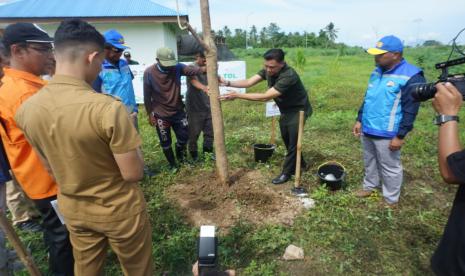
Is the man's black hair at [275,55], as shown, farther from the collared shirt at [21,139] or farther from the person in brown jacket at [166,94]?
the collared shirt at [21,139]

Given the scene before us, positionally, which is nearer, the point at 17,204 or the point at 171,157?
the point at 17,204

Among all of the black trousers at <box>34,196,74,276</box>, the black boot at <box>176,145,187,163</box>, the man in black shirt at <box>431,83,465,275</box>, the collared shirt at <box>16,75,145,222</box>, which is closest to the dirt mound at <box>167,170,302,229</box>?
the black boot at <box>176,145,187,163</box>

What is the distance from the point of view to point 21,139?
210 centimetres

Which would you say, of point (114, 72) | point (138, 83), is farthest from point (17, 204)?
point (138, 83)

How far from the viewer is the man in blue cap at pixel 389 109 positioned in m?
3.11

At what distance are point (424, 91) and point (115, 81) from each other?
3.58 meters

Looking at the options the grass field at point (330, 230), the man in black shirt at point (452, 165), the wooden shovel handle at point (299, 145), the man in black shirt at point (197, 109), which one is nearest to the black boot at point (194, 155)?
the man in black shirt at point (197, 109)

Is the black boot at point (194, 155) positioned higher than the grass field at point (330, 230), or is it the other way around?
the black boot at point (194, 155)

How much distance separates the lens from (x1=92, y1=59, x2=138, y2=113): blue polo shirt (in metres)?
3.86

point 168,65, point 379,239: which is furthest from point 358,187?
point 168,65

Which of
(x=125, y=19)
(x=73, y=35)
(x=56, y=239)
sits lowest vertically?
(x=56, y=239)

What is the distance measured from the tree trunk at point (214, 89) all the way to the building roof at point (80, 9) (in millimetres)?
9701

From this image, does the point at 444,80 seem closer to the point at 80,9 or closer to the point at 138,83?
the point at 138,83

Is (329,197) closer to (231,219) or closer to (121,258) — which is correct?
(231,219)
